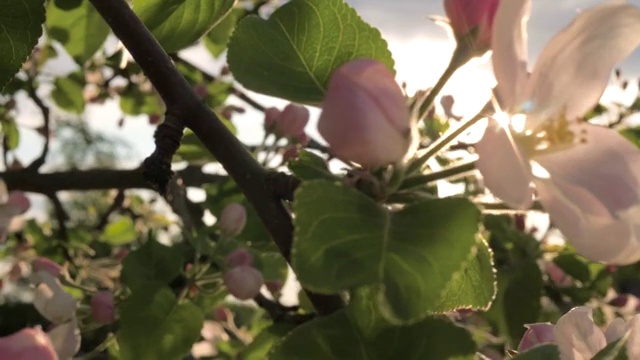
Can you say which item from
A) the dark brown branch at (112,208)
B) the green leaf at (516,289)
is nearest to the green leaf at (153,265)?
the green leaf at (516,289)

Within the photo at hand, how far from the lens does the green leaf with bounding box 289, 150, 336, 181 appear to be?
0.42 metres

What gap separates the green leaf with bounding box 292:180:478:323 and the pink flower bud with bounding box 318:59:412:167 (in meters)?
0.02

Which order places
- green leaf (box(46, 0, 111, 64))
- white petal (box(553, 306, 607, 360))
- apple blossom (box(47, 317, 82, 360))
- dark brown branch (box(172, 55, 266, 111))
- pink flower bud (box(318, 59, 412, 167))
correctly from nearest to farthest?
1. pink flower bud (box(318, 59, 412, 167))
2. white petal (box(553, 306, 607, 360))
3. apple blossom (box(47, 317, 82, 360))
4. green leaf (box(46, 0, 111, 64))
5. dark brown branch (box(172, 55, 266, 111))

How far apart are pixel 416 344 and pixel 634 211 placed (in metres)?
0.12

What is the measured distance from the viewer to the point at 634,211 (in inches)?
14.9

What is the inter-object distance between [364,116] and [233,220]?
55 centimetres

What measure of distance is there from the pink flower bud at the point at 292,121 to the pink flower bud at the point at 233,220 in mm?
136

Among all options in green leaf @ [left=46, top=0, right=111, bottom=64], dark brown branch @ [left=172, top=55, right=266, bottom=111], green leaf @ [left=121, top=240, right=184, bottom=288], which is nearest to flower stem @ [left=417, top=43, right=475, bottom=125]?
green leaf @ [left=121, top=240, right=184, bottom=288]

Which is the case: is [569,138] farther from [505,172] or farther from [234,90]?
[234,90]

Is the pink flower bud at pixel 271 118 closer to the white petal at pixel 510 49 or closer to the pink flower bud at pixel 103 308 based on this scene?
the pink flower bud at pixel 103 308

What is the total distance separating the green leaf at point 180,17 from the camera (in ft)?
1.89

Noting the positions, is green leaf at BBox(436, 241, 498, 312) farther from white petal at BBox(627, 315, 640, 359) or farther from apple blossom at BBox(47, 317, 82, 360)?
apple blossom at BBox(47, 317, 82, 360)

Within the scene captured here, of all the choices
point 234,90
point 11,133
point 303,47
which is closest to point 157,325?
point 303,47

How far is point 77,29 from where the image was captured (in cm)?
96
